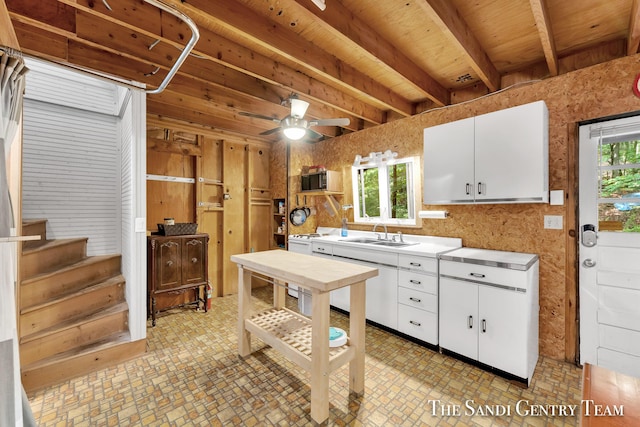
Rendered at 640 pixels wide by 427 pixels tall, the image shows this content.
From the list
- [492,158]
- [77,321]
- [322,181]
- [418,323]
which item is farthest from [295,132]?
[77,321]

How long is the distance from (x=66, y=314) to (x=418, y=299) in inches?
124

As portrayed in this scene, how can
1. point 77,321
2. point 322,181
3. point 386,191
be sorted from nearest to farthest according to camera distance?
point 77,321 < point 386,191 < point 322,181

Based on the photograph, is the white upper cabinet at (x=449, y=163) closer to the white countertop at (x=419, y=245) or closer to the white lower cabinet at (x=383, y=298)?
the white countertop at (x=419, y=245)

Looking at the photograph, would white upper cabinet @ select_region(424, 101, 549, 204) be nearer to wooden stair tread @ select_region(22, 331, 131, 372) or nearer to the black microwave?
the black microwave

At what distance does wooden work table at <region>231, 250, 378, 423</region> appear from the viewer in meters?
1.71

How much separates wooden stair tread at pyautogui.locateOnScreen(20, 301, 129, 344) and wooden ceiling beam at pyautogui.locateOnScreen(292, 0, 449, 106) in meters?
2.92

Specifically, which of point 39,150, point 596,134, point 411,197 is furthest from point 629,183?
point 39,150

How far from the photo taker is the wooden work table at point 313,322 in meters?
1.71

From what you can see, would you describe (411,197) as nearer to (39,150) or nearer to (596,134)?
(596,134)

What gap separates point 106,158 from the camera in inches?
125

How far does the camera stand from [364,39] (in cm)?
199

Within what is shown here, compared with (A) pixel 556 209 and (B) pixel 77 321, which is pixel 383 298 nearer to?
(A) pixel 556 209

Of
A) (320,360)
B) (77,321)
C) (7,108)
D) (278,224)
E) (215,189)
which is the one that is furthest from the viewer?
(278,224)

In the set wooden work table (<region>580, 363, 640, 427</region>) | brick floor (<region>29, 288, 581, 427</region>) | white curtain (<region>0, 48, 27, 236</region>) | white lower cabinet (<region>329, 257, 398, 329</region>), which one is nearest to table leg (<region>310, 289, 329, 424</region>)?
brick floor (<region>29, 288, 581, 427</region>)
